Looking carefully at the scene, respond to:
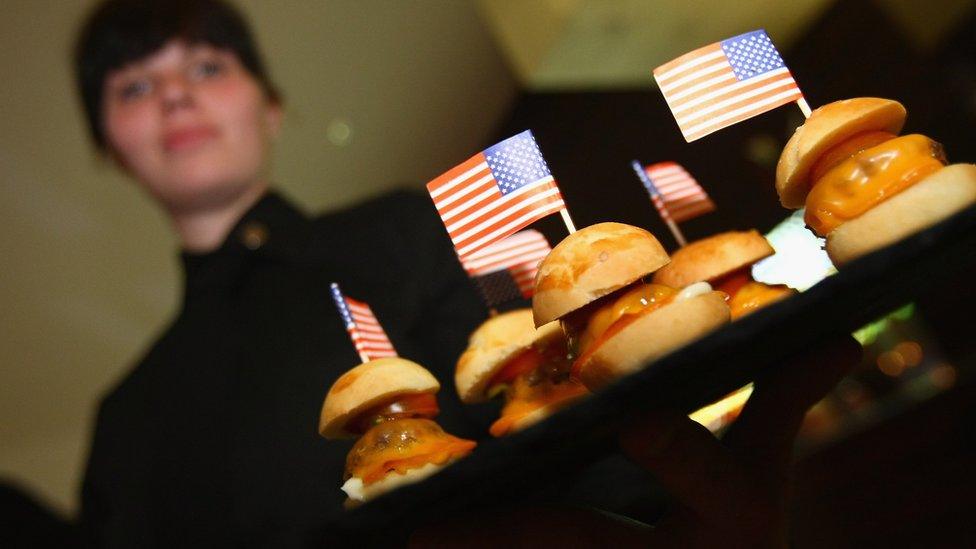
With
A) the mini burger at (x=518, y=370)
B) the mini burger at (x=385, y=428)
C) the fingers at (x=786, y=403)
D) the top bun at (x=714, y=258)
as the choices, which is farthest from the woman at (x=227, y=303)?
the fingers at (x=786, y=403)

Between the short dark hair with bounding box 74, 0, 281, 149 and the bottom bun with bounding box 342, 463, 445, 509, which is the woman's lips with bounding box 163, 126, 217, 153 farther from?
the bottom bun with bounding box 342, 463, 445, 509

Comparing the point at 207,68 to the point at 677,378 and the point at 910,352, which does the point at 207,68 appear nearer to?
the point at 677,378

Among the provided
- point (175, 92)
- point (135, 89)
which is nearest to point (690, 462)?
point (175, 92)

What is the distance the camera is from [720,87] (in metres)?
1.36

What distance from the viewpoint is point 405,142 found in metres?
3.43

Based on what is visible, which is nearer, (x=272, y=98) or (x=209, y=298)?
(x=209, y=298)

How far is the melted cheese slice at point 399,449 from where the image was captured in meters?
1.26

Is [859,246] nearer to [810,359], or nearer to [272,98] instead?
[810,359]

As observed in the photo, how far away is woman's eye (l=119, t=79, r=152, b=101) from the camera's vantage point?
7.96 ft

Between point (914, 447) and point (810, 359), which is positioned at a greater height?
point (810, 359)

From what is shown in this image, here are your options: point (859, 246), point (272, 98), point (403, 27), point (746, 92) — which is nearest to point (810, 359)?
point (859, 246)

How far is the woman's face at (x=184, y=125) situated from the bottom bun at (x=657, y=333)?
181 centimetres

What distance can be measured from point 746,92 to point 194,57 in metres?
2.03

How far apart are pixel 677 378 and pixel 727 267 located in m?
0.51
